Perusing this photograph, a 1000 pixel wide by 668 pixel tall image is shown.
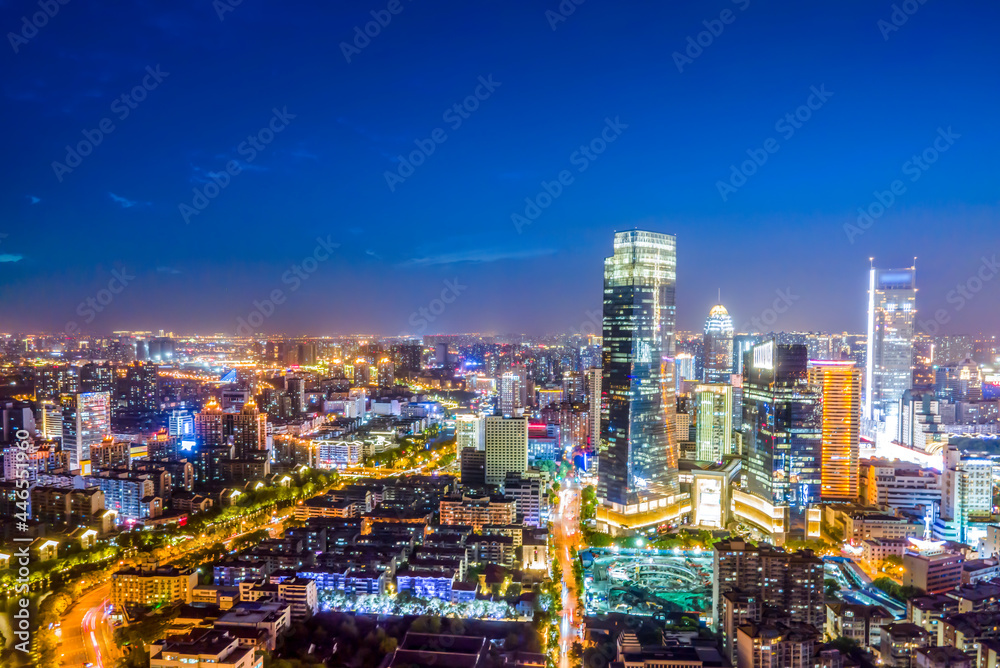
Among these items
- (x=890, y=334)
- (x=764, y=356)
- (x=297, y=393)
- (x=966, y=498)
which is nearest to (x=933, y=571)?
(x=966, y=498)

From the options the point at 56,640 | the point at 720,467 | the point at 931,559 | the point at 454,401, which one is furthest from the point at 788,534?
the point at 454,401

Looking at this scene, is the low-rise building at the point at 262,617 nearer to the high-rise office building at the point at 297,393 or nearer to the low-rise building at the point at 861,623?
the low-rise building at the point at 861,623

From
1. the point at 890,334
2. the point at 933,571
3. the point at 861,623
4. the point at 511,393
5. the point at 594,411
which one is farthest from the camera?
the point at 511,393

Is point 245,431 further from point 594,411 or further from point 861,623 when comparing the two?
point 861,623

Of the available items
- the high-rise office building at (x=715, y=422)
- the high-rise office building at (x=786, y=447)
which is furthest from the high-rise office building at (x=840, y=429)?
the high-rise office building at (x=715, y=422)

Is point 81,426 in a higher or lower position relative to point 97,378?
lower

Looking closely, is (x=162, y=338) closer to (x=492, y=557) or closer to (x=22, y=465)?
(x=22, y=465)

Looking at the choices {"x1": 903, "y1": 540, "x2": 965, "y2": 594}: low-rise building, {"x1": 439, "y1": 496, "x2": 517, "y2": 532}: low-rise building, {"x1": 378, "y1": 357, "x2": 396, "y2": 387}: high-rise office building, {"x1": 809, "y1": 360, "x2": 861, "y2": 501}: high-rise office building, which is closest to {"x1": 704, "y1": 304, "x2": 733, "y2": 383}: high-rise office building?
{"x1": 809, "y1": 360, "x2": 861, "y2": 501}: high-rise office building
